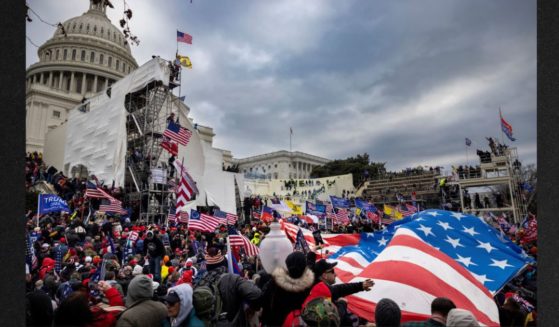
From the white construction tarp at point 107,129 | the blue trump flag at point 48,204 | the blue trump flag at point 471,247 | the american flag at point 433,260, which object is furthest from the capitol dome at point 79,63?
the blue trump flag at point 471,247

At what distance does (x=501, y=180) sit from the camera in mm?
30516

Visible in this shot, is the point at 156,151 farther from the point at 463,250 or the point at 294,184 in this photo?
the point at 294,184

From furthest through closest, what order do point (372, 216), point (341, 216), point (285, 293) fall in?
point (372, 216) < point (341, 216) < point (285, 293)

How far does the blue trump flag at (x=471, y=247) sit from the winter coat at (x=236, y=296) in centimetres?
508

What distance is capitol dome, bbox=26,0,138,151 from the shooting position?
62.1 metres

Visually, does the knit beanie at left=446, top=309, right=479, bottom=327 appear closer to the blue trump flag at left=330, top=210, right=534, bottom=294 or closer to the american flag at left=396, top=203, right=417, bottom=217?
the blue trump flag at left=330, top=210, right=534, bottom=294

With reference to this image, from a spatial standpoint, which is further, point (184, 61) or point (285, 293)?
point (184, 61)

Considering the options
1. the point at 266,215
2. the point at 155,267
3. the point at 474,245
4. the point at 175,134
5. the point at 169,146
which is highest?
the point at 175,134

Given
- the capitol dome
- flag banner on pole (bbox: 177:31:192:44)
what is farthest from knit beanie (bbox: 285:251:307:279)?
the capitol dome

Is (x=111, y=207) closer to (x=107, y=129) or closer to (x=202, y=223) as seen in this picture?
(x=202, y=223)

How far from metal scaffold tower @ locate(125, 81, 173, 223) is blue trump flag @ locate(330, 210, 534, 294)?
1959 cm

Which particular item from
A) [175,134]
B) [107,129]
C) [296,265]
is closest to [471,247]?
[296,265]

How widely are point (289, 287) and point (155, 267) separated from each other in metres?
8.36

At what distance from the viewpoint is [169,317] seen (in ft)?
10.2
